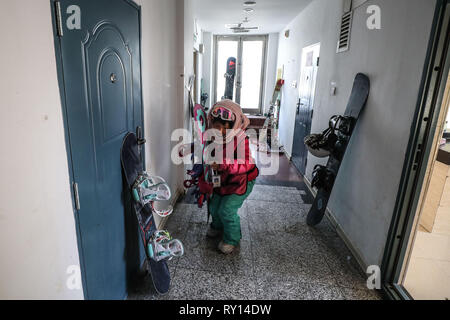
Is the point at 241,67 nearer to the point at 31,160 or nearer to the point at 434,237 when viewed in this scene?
the point at 434,237

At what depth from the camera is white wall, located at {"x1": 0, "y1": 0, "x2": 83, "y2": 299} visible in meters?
0.74

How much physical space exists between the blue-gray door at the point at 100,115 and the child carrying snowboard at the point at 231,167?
0.64 m

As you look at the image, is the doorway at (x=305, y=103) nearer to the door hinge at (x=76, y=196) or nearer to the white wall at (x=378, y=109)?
the white wall at (x=378, y=109)

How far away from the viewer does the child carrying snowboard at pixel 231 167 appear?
2.01m

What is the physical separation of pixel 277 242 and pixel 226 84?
234 inches

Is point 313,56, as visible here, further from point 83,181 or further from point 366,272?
point 83,181

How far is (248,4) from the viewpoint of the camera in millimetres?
4340

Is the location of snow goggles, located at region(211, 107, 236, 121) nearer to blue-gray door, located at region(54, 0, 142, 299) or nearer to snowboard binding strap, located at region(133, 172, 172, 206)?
blue-gray door, located at region(54, 0, 142, 299)

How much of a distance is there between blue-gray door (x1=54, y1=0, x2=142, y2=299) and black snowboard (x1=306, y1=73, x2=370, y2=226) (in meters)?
1.77

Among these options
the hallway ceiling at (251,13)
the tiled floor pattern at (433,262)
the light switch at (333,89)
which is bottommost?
the tiled floor pattern at (433,262)

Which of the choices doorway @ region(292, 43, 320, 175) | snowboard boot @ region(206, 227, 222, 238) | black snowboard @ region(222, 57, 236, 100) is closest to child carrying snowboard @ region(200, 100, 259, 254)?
snowboard boot @ region(206, 227, 222, 238)

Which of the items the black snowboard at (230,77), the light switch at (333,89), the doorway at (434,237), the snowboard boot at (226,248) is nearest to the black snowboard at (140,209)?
the snowboard boot at (226,248)

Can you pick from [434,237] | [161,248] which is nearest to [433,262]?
[434,237]
